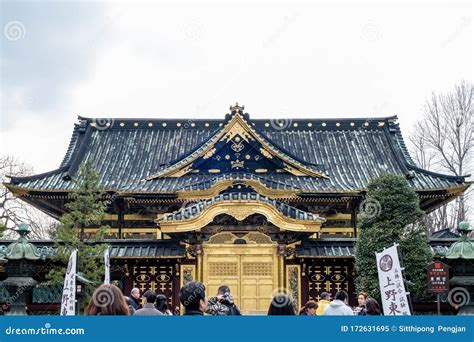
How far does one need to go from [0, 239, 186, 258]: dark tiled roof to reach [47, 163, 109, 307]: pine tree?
3.53 ft

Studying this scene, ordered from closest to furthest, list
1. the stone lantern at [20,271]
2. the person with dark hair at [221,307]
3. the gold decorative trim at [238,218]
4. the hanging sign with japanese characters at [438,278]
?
the person with dark hair at [221,307], the hanging sign with japanese characters at [438,278], the stone lantern at [20,271], the gold decorative trim at [238,218]

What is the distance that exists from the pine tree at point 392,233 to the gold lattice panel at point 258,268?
10.5ft

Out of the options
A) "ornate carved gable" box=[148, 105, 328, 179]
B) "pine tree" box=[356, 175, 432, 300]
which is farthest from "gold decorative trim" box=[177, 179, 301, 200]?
"pine tree" box=[356, 175, 432, 300]

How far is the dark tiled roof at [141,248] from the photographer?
22.2 metres

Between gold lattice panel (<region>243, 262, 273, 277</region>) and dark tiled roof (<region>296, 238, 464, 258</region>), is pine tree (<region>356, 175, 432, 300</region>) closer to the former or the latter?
dark tiled roof (<region>296, 238, 464, 258</region>)

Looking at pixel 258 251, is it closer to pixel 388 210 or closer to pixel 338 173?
pixel 388 210

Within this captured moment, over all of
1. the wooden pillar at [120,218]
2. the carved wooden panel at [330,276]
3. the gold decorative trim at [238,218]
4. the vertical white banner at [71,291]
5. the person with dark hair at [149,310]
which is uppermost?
the wooden pillar at [120,218]

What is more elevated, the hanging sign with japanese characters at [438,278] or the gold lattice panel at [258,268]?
the gold lattice panel at [258,268]

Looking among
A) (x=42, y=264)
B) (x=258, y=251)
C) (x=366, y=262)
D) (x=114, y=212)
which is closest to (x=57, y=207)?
(x=114, y=212)

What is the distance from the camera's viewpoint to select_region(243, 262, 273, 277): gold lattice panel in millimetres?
22297

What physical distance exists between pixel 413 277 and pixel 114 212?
13614 millimetres

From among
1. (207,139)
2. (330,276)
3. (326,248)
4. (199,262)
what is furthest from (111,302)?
(207,139)

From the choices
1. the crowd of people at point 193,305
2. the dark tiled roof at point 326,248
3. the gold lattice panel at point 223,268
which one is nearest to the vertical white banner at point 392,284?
the crowd of people at point 193,305

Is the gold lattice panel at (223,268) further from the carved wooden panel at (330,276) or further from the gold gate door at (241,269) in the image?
the carved wooden panel at (330,276)
